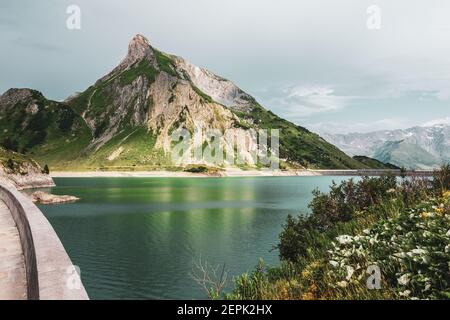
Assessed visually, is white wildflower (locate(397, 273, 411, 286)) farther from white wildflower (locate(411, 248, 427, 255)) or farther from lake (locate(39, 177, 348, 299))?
lake (locate(39, 177, 348, 299))

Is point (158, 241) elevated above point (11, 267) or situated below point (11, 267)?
below

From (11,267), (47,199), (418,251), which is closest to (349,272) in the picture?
(418,251)

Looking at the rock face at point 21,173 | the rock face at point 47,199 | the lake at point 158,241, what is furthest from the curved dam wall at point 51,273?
the rock face at point 21,173

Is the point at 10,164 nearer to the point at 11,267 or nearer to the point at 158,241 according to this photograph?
the point at 158,241

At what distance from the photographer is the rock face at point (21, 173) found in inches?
5064

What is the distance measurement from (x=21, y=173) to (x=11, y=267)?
141683mm

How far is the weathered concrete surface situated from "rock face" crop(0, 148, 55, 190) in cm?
11136

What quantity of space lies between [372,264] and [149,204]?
294 feet

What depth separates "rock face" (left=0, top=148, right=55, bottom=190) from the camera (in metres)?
129

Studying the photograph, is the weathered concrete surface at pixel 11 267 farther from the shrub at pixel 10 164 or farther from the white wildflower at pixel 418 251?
the shrub at pixel 10 164

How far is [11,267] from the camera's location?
1391 cm

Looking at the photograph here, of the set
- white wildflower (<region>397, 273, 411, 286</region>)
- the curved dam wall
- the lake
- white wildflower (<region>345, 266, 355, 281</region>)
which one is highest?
the curved dam wall

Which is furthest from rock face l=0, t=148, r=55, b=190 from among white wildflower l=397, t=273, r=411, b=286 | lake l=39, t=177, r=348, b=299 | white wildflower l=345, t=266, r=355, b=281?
white wildflower l=397, t=273, r=411, b=286
